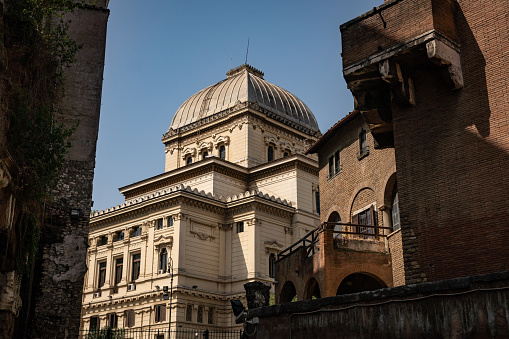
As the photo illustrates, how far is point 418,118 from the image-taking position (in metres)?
16.6

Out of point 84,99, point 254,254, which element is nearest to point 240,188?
point 254,254

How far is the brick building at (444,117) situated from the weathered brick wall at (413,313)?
2967 millimetres

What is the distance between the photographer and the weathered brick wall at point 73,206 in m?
19.6

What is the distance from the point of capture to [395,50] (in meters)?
16.3

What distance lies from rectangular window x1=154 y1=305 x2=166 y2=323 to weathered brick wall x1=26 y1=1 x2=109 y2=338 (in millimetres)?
26434

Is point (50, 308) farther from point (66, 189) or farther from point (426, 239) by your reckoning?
point (426, 239)

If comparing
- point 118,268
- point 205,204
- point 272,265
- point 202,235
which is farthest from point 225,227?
point 118,268

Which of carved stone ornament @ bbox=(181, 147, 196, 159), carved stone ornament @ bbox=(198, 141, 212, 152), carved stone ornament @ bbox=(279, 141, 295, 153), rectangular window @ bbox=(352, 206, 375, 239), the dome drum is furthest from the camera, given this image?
carved stone ornament @ bbox=(181, 147, 196, 159)

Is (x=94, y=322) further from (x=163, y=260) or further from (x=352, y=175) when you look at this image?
(x=352, y=175)

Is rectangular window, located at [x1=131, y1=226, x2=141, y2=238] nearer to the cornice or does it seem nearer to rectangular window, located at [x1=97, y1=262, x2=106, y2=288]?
the cornice

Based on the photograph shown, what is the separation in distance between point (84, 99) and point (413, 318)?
15.4 meters

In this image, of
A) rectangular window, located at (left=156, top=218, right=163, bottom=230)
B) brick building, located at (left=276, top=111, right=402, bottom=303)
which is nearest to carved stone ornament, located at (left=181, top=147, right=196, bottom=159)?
rectangular window, located at (left=156, top=218, right=163, bottom=230)

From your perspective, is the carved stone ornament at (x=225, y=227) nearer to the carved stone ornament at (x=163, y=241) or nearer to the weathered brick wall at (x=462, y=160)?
the carved stone ornament at (x=163, y=241)

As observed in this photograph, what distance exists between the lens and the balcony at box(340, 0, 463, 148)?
15859mm
